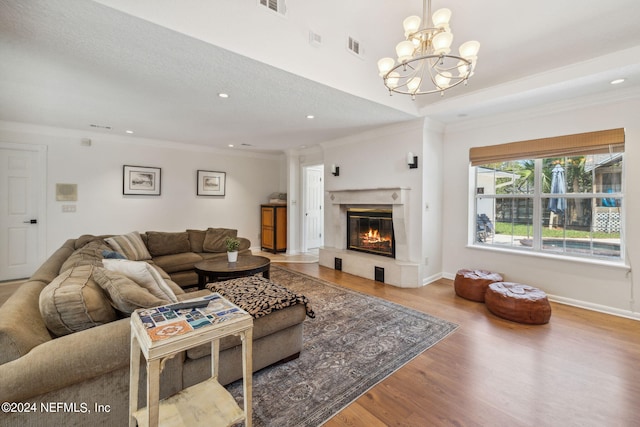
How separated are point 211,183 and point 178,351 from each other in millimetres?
5497

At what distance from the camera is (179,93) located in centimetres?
303

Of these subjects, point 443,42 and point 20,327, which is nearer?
point 20,327

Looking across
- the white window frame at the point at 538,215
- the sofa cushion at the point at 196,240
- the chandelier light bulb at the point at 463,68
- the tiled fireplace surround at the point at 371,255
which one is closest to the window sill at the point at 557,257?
the white window frame at the point at 538,215

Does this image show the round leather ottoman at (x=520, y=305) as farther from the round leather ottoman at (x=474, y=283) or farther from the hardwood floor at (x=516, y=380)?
the round leather ottoman at (x=474, y=283)

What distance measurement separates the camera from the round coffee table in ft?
10.6

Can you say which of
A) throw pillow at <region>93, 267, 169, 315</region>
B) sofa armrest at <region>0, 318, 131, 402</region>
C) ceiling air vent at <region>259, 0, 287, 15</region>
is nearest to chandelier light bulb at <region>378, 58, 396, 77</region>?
ceiling air vent at <region>259, 0, 287, 15</region>

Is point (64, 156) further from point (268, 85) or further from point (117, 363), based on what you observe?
point (117, 363)

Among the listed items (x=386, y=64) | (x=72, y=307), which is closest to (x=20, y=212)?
(x=72, y=307)

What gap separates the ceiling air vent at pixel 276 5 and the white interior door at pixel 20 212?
4592 mm

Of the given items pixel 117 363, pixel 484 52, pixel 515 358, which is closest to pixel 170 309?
pixel 117 363

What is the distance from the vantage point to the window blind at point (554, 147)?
3031 millimetres

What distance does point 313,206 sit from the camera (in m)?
6.85

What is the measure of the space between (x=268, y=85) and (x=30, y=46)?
6.05 ft

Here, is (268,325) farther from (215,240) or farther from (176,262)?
(215,240)
